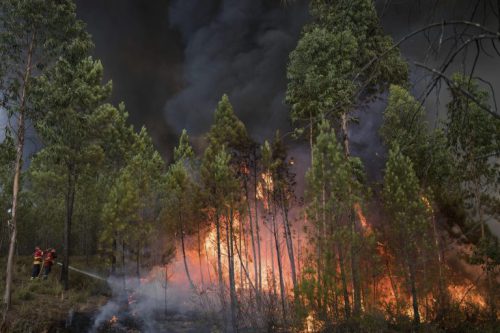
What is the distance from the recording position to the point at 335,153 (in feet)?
69.1

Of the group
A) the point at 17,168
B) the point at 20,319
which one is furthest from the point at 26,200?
Result: the point at 20,319

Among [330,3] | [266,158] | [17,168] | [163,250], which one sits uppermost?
[330,3]

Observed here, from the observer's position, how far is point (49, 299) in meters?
20.0

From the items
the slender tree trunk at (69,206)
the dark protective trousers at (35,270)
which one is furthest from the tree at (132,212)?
the dark protective trousers at (35,270)

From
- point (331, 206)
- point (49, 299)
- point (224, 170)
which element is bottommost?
point (49, 299)

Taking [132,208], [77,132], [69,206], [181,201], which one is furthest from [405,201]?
[69,206]

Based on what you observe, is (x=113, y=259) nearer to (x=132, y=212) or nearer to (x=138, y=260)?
(x=138, y=260)

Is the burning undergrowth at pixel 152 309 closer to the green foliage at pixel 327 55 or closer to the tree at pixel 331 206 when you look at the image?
the tree at pixel 331 206

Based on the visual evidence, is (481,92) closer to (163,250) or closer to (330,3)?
(330,3)

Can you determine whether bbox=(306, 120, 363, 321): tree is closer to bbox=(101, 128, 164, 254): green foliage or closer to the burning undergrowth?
the burning undergrowth

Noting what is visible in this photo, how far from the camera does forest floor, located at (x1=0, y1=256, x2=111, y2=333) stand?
16.0 metres

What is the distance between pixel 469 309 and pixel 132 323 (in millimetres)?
18177

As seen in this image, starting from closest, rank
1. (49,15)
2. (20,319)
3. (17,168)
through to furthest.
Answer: (20,319) < (17,168) < (49,15)

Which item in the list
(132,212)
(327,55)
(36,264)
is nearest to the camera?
(327,55)
